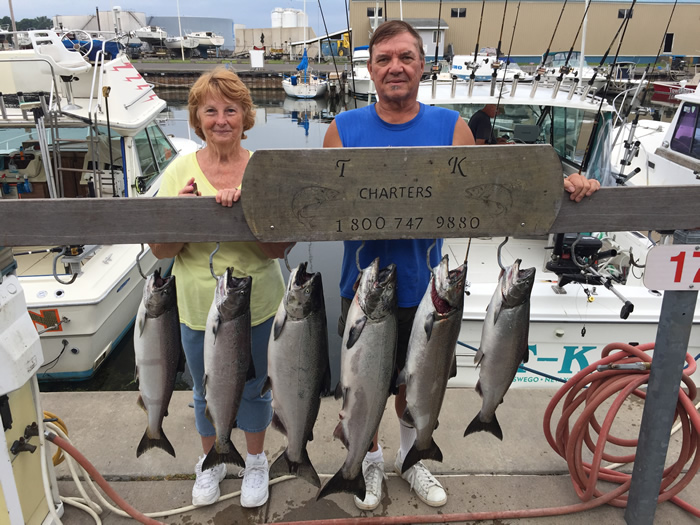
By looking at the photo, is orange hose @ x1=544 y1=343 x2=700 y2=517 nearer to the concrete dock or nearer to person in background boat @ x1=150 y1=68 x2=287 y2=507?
the concrete dock

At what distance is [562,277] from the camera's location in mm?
4395

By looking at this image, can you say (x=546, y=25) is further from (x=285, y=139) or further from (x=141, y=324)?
(x=141, y=324)

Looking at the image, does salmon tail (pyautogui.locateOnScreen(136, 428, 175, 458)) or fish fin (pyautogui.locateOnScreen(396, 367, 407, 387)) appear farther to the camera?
salmon tail (pyautogui.locateOnScreen(136, 428, 175, 458))

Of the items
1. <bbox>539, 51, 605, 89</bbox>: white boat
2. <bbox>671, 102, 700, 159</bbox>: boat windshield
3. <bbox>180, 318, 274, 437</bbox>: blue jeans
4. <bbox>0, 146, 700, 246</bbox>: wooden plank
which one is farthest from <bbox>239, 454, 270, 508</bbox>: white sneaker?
<bbox>671, 102, 700, 159</bbox>: boat windshield

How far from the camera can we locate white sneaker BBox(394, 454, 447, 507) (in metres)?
2.52

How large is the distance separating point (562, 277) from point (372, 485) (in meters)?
2.75

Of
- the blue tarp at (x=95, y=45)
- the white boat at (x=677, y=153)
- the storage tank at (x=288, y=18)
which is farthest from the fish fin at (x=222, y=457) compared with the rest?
the storage tank at (x=288, y=18)

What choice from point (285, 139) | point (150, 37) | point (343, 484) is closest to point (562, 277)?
point (343, 484)

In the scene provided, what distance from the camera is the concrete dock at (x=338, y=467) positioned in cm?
250

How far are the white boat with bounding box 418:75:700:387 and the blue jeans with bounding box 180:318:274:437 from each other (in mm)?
1690

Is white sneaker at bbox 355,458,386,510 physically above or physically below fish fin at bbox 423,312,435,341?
below

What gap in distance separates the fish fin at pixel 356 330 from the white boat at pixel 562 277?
73.5 inches

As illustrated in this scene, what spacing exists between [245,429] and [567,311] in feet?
10.3

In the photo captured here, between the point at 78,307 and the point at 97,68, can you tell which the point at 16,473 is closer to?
the point at 78,307
